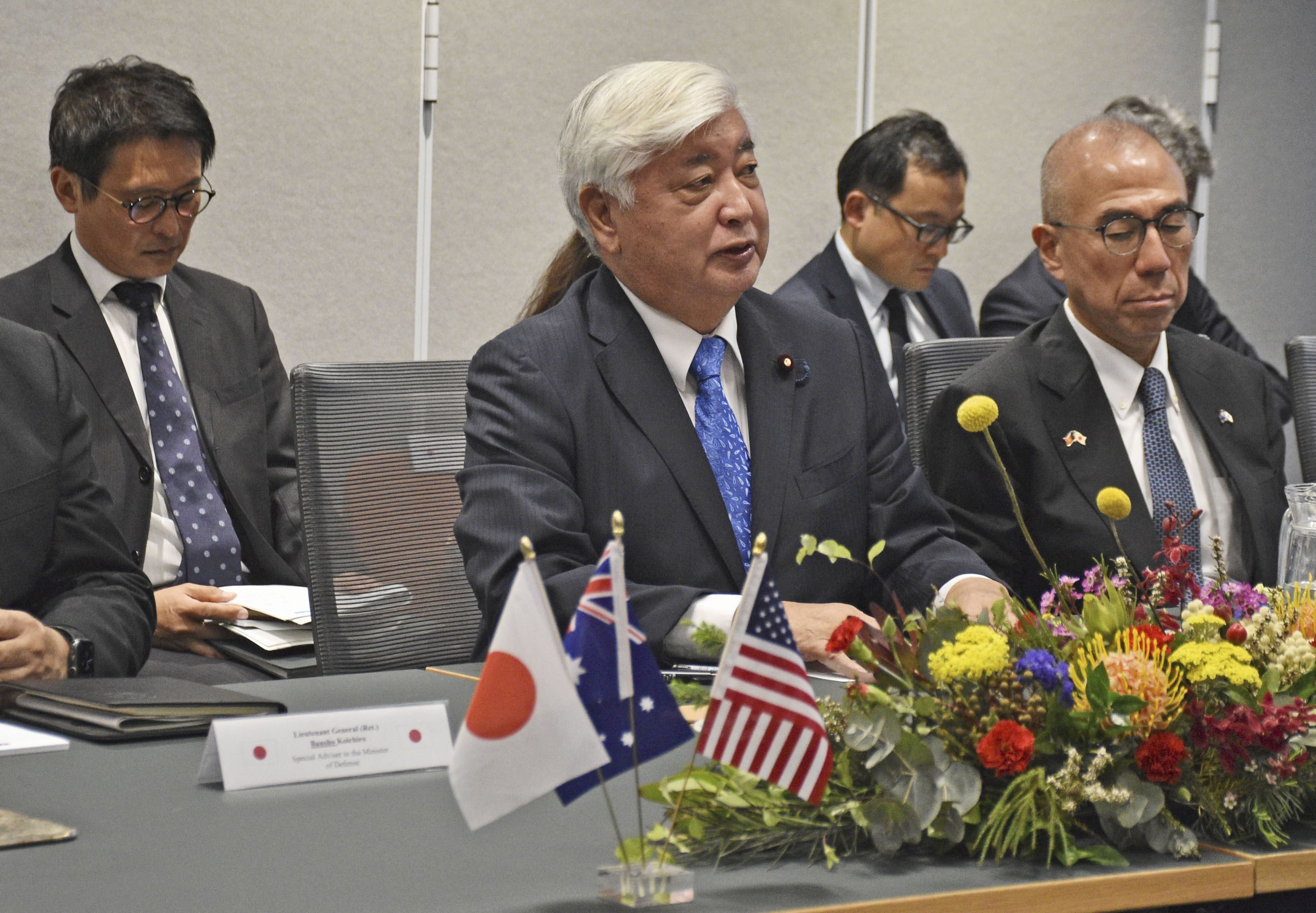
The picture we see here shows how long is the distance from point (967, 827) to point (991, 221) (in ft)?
12.9

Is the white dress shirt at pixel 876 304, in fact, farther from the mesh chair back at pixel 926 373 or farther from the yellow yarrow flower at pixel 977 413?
the yellow yarrow flower at pixel 977 413

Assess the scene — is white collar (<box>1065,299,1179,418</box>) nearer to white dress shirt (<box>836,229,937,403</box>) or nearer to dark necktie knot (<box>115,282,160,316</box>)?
white dress shirt (<box>836,229,937,403</box>)

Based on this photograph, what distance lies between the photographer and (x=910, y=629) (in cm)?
123

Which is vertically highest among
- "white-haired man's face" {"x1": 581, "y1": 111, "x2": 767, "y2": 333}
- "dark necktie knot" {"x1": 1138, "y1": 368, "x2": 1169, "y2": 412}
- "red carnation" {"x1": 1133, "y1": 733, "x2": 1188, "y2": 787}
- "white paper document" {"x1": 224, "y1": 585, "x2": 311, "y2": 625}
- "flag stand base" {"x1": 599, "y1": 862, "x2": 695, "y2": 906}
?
"white-haired man's face" {"x1": 581, "y1": 111, "x2": 767, "y2": 333}

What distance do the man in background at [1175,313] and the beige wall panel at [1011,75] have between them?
51 cm

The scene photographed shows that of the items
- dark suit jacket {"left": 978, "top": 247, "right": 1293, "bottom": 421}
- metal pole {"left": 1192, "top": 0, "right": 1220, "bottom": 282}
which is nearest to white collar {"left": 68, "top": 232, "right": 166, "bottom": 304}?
dark suit jacket {"left": 978, "top": 247, "right": 1293, "bottom": 421}

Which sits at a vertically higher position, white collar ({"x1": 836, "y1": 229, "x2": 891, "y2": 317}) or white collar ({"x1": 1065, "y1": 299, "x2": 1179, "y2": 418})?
white collar ({"x1": 836, "y1": 229, "x2": 891, "y2": 317})

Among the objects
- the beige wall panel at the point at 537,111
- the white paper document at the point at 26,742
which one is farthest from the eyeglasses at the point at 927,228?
the white paper document at the point at 26,742

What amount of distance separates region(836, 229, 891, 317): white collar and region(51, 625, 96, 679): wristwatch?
8.41ft

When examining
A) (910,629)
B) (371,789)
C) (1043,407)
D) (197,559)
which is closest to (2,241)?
(197,559)

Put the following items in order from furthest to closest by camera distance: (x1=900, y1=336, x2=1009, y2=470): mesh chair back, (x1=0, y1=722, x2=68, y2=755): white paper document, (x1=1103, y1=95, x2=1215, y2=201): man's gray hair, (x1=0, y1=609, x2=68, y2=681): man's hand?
1. (x1=1103, y1=95, x2=1215, y2=201): man's gray hair
2. (x1=900, y1=336, x2=1009, y2=470): mesh chair back
3. (x1=0, y1=609, x2=68, y2=681): man's hand
4. (x1=0, y1=722, x2=68, y2=755): white paper document

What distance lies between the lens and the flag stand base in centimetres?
100

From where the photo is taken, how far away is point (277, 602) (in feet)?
8.02

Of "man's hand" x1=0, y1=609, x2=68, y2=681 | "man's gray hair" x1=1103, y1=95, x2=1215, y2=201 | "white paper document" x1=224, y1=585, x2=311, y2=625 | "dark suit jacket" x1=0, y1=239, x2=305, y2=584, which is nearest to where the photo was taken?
"man's hand" x1=0, y1=609, x2=68, y2=681
